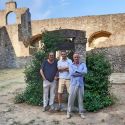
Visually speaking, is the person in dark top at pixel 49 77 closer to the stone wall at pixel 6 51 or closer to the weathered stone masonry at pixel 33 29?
the weathered stone masonry at pixel 33 29

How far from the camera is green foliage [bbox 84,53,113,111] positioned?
32.3 ft

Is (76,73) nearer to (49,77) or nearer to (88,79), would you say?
(49,77)

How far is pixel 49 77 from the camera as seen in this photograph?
31.8ft

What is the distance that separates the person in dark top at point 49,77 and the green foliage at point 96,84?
3.16 feet

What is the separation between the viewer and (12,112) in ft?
32.0

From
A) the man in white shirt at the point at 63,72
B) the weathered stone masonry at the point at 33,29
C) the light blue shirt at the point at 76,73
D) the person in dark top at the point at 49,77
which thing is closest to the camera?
the light blue shirt at the point at 76,73

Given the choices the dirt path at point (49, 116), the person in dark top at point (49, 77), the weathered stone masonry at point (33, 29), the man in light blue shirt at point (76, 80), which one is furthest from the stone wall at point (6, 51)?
the man in light blue shirt at point (76, 80)

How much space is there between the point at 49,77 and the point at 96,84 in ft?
4.87

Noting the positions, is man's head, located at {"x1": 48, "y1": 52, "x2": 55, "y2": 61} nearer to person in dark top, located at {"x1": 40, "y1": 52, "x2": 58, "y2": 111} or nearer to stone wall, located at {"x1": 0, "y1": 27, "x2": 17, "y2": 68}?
person in dark top, located at {"x1": 40, "y1": 52, "x2": 58, "y2": 111}

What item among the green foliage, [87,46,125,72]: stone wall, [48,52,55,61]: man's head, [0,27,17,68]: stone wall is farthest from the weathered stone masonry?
[48,52,55,61]: man's head

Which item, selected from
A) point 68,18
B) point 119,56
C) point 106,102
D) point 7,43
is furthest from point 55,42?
point 68,18

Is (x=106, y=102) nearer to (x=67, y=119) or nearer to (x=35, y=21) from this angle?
(x=67, y=119)

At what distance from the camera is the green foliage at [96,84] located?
32.3 ft

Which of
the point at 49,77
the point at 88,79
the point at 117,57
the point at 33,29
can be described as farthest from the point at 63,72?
the point at 33,29
